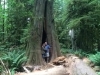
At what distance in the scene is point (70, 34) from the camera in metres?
25.5

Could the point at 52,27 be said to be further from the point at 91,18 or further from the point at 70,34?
the point at 70,34

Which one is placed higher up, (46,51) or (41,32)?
(41,32)

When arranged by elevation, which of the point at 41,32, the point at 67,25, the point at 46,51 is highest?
the point at 67,25

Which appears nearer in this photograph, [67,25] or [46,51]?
[46,51]

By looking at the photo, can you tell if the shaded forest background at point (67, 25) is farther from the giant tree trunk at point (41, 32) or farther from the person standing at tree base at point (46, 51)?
the person standing at tree base at point (46, 51)

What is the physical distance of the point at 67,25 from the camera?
22.7m

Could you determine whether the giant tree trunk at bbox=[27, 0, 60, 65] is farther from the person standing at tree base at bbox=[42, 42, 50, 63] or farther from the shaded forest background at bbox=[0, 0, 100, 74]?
the shaded forest background at bbox=[0, 0, 100, 74]

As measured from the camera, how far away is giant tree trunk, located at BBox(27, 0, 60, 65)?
1476 cm

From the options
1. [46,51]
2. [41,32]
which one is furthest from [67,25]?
[46,51]

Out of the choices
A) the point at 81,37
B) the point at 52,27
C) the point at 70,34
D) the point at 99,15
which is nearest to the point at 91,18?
the point at 99,15

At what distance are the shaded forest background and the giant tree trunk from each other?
6.55 feet

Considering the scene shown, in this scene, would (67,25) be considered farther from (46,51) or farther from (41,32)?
(46,51)

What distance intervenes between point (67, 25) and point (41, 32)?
7503 mm

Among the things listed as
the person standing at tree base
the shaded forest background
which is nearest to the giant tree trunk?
the person standing at tree base
